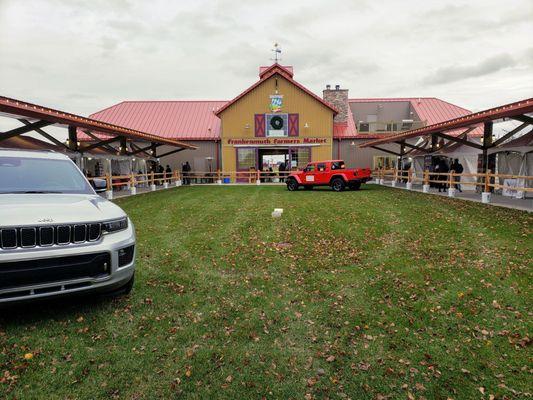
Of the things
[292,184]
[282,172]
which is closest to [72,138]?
[292,184]

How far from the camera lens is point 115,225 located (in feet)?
14.1

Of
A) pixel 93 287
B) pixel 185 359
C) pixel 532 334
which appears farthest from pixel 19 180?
pixel 532 334

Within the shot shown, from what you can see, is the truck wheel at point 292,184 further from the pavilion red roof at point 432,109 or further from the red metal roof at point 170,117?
the pavilion red roof at point 432,109

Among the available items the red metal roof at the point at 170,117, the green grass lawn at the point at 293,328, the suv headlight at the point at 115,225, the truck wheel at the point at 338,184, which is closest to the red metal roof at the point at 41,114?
the green grass lawn at the point at 293,328

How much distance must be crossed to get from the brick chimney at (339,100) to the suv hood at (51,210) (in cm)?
3169

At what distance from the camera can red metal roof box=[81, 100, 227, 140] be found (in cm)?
3372

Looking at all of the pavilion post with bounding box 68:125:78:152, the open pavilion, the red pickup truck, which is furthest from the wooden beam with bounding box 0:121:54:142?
the red pickup truck

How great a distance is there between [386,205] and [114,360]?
12414 millimetres

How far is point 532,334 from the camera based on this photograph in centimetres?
392

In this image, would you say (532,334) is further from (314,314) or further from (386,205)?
(386,205)

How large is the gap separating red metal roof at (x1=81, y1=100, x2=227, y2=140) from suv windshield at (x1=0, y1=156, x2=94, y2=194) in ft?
91.3

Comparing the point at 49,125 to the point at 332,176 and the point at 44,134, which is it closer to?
the point at 44,134

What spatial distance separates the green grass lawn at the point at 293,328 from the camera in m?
3.14

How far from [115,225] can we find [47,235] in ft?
2.40
